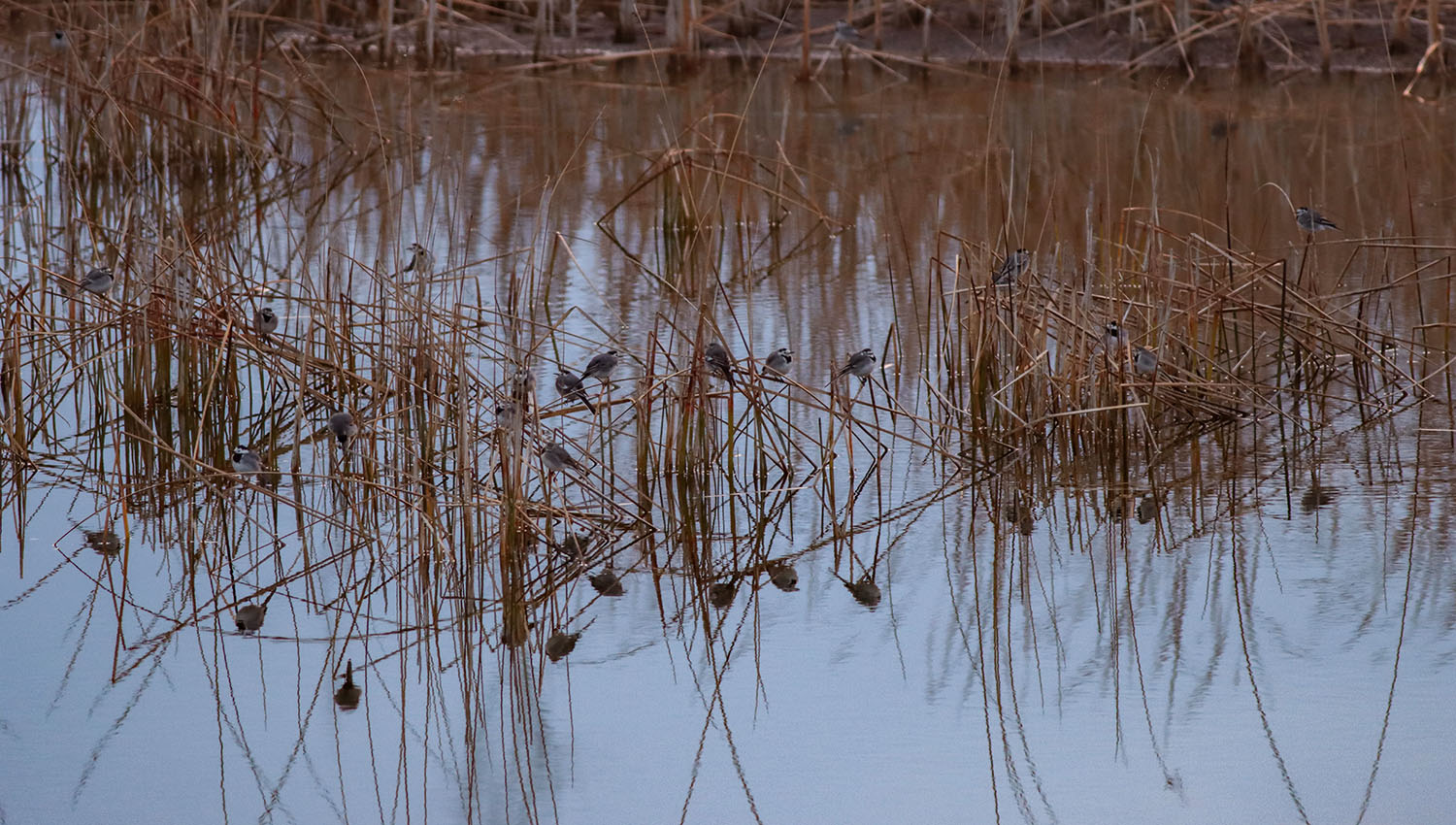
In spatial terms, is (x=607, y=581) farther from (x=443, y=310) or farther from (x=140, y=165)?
(x=140, y=165)

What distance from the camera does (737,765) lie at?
239 centimetres

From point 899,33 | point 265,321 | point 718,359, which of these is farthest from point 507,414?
point 899,33

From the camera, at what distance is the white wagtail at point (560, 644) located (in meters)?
2.74

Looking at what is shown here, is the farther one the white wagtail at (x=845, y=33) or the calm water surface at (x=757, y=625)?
the white wagtail at (x=845, y=33)

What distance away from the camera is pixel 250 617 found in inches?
114

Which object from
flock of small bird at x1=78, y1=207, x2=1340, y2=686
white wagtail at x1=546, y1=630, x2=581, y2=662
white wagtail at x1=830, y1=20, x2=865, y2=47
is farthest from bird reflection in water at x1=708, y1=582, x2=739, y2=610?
white wagtail at x1=830, y1=20, x2=865, y2=47

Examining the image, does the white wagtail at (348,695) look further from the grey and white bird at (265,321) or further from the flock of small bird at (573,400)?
the grey and white bird at (265,321)

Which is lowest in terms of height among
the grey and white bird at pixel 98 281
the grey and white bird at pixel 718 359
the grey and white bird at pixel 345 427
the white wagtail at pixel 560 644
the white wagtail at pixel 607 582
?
the white wagtail at pixel 560 644

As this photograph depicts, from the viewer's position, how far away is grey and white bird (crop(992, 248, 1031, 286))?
3.64m

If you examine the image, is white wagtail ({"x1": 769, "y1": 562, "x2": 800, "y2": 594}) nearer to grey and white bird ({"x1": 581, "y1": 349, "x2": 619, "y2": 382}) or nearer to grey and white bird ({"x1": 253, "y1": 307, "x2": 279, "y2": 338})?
grey and white bird ({"x1": 581, "y1": 349, "x2": 619, "y2": 382})

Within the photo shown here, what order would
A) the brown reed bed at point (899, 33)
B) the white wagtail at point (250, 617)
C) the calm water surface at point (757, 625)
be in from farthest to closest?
the brown reed bed at point (899, 33) < the white wagtail at point (250, 617) < the calm water surface at point (757, 625)

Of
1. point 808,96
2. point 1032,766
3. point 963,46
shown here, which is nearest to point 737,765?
point 1032,766

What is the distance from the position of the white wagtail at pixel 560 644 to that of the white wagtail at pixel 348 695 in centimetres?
30

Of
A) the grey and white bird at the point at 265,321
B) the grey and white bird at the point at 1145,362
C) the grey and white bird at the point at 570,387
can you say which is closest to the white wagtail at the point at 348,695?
the grey and white bird at the point at 570,387
